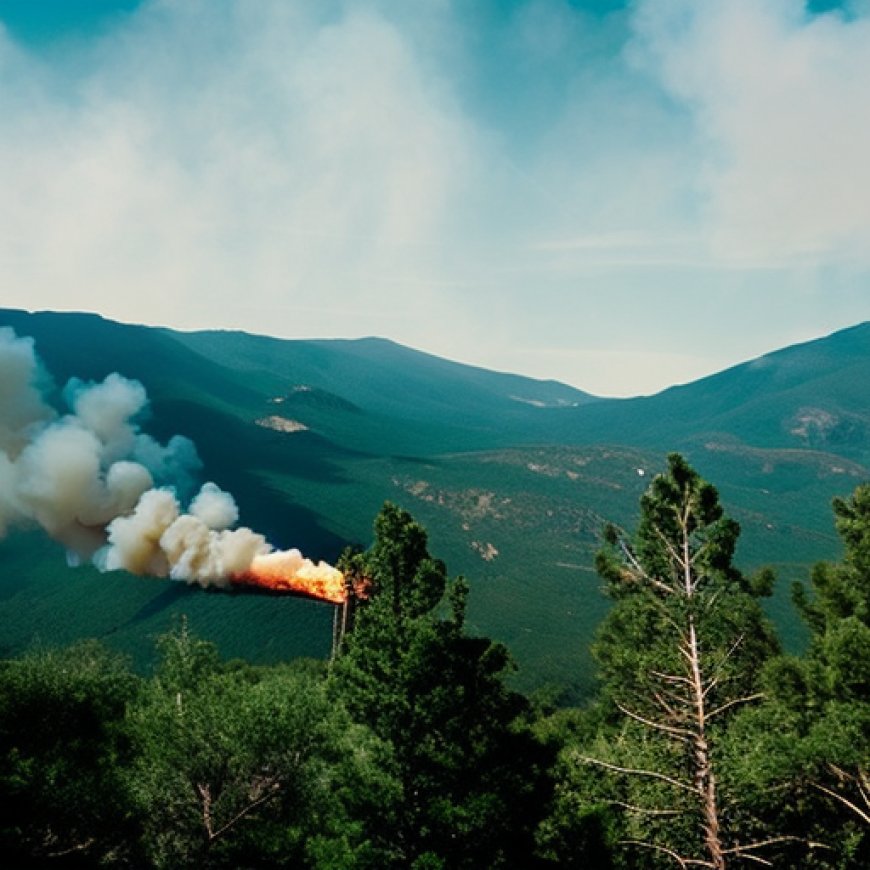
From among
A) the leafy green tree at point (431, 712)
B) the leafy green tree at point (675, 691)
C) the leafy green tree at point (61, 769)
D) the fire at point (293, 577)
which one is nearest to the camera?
the leafy green tree at point (675, 691)

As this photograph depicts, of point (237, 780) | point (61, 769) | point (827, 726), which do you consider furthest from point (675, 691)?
point (61, 769)

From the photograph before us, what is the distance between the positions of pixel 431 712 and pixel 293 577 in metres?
55.5

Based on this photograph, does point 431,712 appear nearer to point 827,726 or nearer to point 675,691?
point 675,691

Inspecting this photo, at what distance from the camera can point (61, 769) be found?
2694 centimetres

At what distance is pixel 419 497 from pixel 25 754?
167m

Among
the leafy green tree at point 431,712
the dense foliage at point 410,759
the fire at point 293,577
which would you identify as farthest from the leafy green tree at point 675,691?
the fire at point 293,577

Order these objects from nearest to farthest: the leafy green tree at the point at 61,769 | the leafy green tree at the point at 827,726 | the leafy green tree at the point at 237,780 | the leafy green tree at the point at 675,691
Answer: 1. the leafy green tree at the point at 675,691
2. the leafy green tree at the point at 827,726
3. the leafy green tree at the point at 61,769
4. the leafy green tree at the point at 237,780

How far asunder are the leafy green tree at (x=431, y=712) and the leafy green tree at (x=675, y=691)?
9.99ft

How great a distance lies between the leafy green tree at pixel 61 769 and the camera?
25.3 meters

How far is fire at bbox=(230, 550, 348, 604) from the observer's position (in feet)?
245

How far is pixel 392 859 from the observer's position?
75.3 ft

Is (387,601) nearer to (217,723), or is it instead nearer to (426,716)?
(426,716)

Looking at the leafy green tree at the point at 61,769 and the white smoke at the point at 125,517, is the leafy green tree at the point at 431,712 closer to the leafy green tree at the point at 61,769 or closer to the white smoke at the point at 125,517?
the leafy green tree at the point at 61,769

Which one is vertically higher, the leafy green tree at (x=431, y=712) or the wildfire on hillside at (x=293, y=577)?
the leafy green tree at (x=431, y=712)
